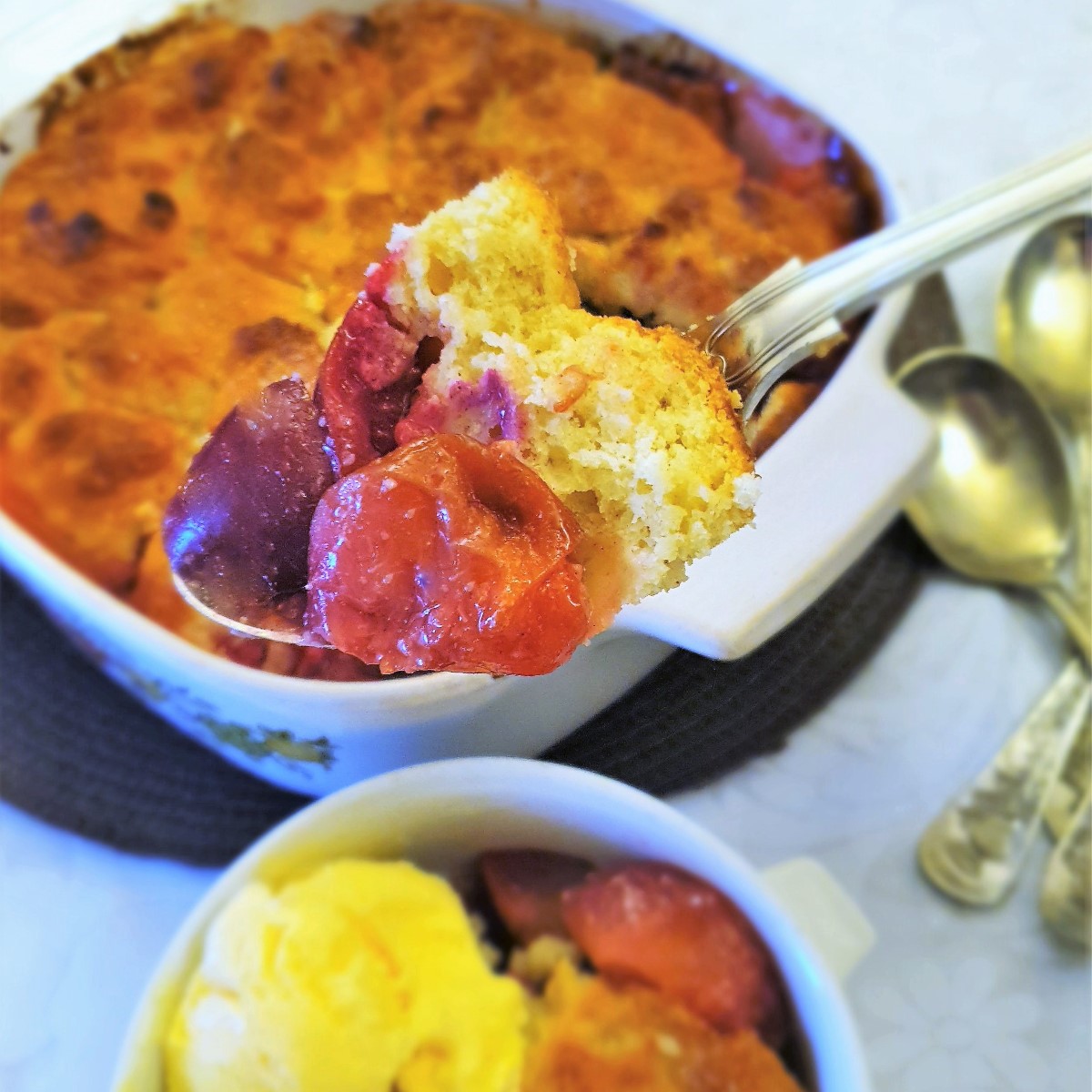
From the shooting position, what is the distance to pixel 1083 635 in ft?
2.38

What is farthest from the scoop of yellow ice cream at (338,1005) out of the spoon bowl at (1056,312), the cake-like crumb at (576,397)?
the spoon bowl at (1056,312)

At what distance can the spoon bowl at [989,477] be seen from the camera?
2.47ft

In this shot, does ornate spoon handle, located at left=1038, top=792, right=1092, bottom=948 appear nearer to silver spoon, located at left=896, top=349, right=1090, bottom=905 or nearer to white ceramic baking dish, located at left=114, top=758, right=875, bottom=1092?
silver spoon, located at left=896, top=349, right=1090, bottom=905

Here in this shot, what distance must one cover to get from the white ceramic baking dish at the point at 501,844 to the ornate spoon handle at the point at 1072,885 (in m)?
0.23

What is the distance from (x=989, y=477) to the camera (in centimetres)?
78

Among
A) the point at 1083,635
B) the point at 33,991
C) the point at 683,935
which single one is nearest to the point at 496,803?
the point at 683,935

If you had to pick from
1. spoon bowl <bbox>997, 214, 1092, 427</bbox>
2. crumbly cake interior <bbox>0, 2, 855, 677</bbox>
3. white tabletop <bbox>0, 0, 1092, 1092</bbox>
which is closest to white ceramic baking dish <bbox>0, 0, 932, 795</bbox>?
crumbly cake interior <bbox>0, 2, 855, 677</bbox>

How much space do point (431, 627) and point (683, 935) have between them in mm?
243

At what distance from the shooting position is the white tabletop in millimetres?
623

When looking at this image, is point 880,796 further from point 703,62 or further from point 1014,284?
point 703,62

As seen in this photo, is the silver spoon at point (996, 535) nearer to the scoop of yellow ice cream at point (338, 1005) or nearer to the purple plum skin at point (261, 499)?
the scoop of yellow ice cream at point (338, 1005)

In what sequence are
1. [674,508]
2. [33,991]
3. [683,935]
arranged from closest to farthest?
[674,508] → [683,935] → [33,991]

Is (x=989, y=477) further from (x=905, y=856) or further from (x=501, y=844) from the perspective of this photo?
(x=501, y=844)

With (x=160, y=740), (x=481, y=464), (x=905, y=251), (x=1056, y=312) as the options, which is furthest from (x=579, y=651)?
(x=1056, y=312)
